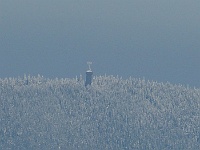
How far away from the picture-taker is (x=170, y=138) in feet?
137

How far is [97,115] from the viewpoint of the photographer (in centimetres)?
4338

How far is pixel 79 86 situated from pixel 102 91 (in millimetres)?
1578

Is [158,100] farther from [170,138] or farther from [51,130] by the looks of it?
[51,130]

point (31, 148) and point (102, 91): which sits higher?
point (102, 91)

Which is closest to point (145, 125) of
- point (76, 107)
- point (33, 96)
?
point (76, 107)

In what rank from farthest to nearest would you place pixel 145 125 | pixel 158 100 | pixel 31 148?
pixel 158 100 → pixel 145 125 → pixel 31 148

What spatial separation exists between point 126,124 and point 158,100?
4.16 metres

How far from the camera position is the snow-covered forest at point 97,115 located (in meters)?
41.1

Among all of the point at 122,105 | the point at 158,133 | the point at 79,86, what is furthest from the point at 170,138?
the point at 79,86

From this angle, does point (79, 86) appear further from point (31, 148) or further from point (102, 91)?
point (31, 148)

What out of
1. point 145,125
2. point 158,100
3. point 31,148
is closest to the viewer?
point 31,148

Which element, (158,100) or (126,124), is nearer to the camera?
(126,124)

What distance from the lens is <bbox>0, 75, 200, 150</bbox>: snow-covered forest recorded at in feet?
135

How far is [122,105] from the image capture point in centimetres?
4459
